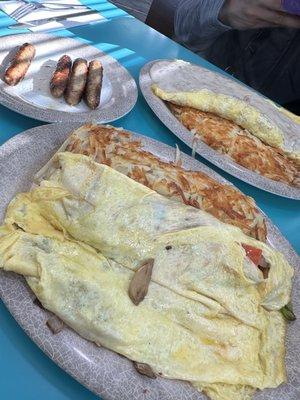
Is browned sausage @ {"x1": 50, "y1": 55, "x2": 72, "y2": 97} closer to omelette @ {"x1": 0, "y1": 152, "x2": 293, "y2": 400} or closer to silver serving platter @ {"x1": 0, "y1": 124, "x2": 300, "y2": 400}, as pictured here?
omelette @ {"x1": 0, "y1": 152, "x2": 293, "y2": 400}

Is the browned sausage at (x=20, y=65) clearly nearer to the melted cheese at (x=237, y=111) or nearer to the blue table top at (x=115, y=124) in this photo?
the blue table top at (x=115, y=124)

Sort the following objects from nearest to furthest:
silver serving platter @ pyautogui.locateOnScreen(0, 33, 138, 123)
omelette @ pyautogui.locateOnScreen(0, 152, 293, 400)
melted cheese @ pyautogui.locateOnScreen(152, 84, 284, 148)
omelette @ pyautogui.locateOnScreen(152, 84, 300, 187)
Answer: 1. omelette @ pyautogui.locateOnScreen(0, 152, 293, 400)
2. silver serving platter @ pyautogui.locateOnScreen(0, 33, 138, 123)
3. omelette @ pyautogui.locateOnScreen(152, 84, 300, 187)
4. melted cheese @ pyautogui.locateOnScreen(152, 84, 284, 148)

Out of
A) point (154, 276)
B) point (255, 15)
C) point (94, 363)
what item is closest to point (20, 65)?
point (154, 276)

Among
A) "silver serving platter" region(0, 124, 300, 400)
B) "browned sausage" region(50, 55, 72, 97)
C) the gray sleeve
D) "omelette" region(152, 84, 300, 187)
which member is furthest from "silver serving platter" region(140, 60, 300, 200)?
"silver serving platter" region(0, 124, 300, 400)

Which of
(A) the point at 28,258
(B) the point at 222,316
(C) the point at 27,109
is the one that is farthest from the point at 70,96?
(B) the point at 222,316

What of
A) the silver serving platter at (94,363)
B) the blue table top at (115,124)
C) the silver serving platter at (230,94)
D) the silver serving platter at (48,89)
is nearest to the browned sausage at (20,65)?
the silver serving platter at (48,89)

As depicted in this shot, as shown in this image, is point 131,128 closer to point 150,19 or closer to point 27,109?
point 27,109
